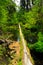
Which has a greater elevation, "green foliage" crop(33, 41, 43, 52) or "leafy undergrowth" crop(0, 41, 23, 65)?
"leafy undergrowth" crop(0, 41, 23, 65)

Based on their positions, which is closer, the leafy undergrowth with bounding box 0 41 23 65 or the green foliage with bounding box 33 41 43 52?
the leafy undergrowth with bounding box 0 41 23 65

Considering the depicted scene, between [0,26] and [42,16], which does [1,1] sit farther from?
[42,16]

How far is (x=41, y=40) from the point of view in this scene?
16.0 meters

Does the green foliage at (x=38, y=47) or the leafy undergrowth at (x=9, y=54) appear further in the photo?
the green foliage at (x=38, y=47)

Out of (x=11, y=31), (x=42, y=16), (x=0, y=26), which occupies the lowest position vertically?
(x=11, y=31)

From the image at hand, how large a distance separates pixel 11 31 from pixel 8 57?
390 inches

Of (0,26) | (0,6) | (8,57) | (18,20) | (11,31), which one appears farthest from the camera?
(18,20)

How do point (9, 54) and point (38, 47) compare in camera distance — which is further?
point (38, 47)

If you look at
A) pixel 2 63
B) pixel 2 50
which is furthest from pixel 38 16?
pixel 2 63

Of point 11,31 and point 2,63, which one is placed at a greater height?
point 2,63

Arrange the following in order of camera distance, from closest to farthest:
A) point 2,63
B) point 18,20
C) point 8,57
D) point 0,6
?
point 2,63
point 8,57
point 0,6
point 18,20

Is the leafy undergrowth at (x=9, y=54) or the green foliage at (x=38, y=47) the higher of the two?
the leafy undergrowth at (x=9, y=54)

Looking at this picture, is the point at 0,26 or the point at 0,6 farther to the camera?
the point at 0,6

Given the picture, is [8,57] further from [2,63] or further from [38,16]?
[38,16]
